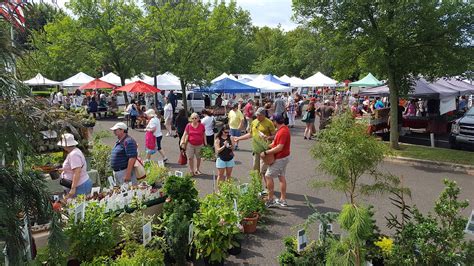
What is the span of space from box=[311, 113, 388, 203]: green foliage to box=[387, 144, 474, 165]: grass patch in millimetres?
7797

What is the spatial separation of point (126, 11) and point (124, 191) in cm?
2301

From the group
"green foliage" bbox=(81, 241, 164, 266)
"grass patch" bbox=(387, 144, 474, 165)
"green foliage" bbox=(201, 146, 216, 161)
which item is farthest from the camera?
"green foliage" bbox=(201, 146, 216, 161)

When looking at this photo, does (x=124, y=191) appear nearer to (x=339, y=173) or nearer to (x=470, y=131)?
(x=339, y=173)

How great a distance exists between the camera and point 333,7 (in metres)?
12.2

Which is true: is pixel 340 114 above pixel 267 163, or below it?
above

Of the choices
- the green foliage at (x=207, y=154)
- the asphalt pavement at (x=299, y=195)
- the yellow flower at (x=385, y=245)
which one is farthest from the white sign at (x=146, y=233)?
the green foliage at (x=207, y=154)

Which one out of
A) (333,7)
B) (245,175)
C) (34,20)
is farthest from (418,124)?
(34,20)

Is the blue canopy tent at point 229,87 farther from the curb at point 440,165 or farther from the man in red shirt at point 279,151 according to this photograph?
the man in red shirt at point 279,151

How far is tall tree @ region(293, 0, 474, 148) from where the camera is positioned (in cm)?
1117

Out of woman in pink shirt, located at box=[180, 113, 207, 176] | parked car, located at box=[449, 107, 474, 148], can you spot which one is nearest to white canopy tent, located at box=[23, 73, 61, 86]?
woman in pink shirt, located at box=[180, 113, 207, 176]

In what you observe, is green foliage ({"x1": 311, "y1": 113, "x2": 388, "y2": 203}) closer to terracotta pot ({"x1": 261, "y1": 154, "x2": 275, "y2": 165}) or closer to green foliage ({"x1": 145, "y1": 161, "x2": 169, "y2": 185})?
terracotta pot ({"x1": 261, "y1": 154, "x2": 275, "y2": 165})

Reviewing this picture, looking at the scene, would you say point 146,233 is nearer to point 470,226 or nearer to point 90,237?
point 90,237

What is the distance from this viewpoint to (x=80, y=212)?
446cm

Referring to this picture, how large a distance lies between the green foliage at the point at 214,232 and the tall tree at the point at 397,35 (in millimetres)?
8449
